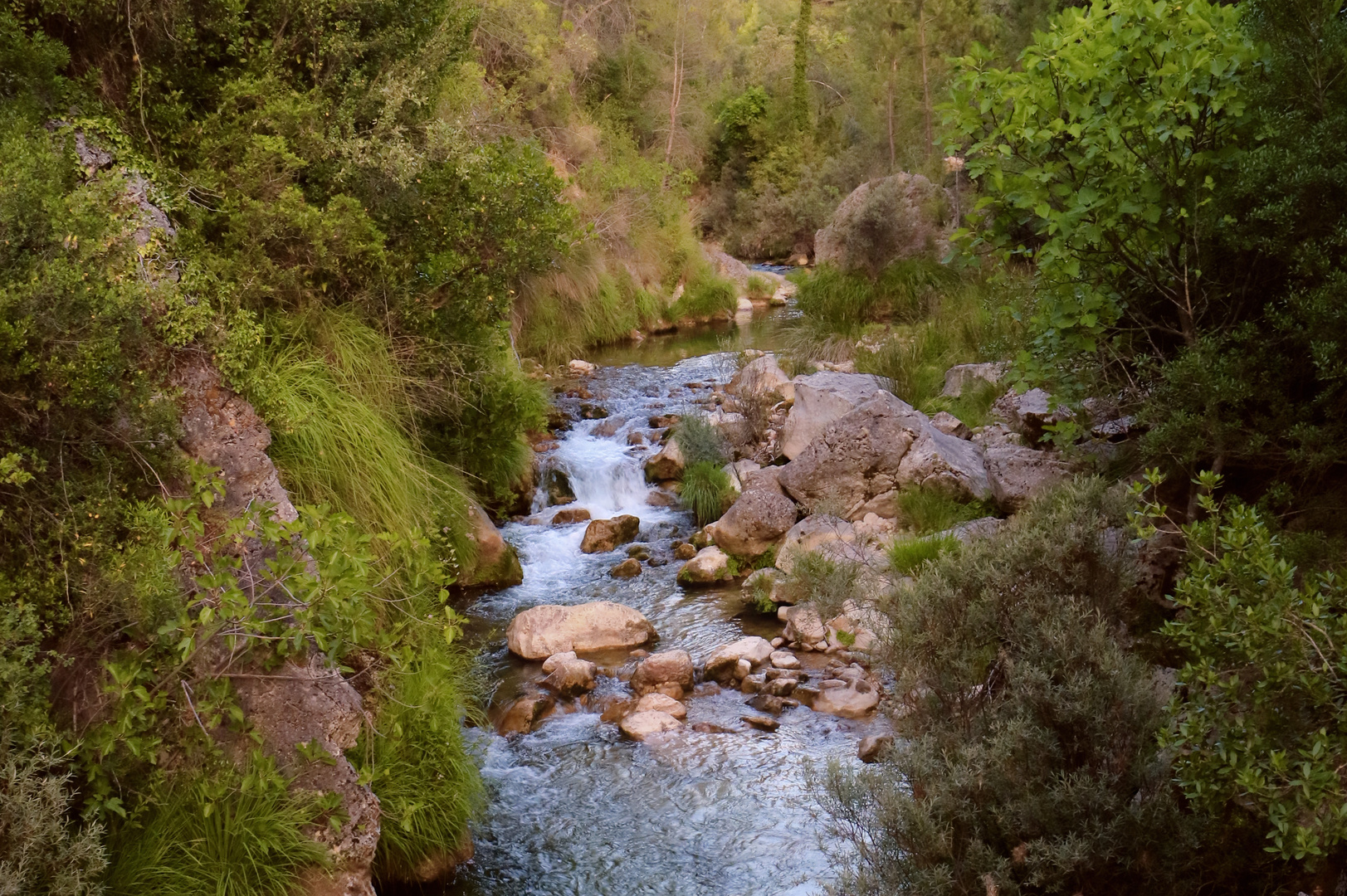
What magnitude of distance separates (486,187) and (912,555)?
3.85 m

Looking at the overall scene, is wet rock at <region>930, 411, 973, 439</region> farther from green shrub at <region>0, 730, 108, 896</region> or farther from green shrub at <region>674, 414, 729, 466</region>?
green shrub at <region>0, 730, 108, 896</region>

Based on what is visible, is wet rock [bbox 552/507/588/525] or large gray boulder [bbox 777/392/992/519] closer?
large gray boulder [bbox 777/392/992/519]

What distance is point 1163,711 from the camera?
3.49 m

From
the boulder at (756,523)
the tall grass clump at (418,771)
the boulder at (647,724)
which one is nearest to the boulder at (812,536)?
the boulder at (756,523)

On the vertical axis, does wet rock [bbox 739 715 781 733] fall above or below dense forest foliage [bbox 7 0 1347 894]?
below

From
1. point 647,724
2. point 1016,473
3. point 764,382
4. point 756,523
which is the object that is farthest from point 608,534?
point 764,382

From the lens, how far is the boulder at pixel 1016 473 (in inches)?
297

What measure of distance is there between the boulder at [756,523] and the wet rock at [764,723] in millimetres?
2628

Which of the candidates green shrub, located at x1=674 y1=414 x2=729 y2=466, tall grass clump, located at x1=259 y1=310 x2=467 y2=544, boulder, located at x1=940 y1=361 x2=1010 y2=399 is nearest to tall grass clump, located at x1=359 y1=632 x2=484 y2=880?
tall grass clump, located at x1=259 y1=310 x2=467 y2=544

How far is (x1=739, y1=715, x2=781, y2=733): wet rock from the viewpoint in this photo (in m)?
6.02

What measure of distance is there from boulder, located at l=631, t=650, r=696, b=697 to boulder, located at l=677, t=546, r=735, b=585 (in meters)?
1.78

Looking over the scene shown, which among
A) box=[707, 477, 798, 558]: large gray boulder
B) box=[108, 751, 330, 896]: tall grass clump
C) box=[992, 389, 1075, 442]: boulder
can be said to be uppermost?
box=[992, 389, 1075, 442]: boulder

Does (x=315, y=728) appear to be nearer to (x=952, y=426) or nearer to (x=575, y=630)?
(x=575, y=630)

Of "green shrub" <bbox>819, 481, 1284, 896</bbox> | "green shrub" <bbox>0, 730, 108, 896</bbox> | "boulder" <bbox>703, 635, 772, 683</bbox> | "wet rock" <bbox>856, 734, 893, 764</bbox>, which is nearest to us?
"green shrub" <bbox>0, 730, 108, 896</bbox>
